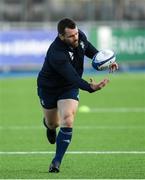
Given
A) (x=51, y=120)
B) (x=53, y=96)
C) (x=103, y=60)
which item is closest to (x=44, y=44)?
(x=51, y=120)

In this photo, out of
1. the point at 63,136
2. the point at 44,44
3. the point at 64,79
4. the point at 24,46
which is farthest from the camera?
the point at 24,46

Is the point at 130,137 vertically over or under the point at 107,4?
over

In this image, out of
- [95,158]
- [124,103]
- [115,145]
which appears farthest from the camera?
[124,103]

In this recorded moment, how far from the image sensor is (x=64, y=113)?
10961mm

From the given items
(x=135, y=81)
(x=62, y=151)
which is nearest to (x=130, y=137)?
(x=62, y=151)

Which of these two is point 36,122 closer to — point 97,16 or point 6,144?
point 6,144

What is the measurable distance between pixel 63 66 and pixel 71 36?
0.42m

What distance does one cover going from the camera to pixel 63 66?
10.9 m

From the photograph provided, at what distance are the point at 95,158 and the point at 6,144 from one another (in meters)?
2.42

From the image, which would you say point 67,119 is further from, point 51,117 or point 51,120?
point 51,120

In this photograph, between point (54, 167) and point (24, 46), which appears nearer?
point (54, 167)

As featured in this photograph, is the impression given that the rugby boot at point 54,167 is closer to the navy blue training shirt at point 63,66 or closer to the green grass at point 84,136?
the green grass at point 84,136

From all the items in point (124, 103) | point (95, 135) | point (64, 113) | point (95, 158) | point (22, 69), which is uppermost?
point (64, 113)

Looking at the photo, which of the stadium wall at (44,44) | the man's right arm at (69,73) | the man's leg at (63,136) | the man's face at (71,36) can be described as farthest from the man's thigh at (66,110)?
the stadium wall at (44,44)
